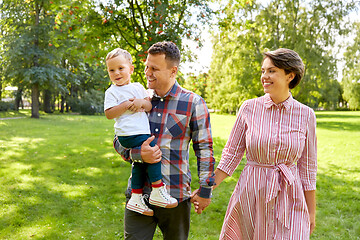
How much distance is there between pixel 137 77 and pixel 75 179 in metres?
Result: 3.43

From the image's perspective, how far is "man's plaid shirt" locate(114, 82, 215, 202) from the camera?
2537 millimetres

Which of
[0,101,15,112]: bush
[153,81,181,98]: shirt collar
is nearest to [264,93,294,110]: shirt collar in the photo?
[153,81,181,98]: shirt collar

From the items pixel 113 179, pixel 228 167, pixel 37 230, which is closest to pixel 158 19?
pixel 113 179

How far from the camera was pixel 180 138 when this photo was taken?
2568 mm

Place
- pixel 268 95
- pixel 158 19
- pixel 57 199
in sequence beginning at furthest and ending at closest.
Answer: pixel 158 19
pixel 57 199
pixel 268 95

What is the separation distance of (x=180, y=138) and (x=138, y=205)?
0.62 m

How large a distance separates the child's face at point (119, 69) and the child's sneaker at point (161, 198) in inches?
35.3

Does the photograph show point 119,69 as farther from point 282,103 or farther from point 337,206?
point 337,206

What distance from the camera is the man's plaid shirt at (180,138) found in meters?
2.54

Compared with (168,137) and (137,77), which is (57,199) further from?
(168,137)

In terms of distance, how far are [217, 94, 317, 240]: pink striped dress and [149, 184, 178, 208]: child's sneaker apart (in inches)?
23.4

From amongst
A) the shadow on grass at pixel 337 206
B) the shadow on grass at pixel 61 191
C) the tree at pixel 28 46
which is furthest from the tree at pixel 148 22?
the tree at pixel 28 46

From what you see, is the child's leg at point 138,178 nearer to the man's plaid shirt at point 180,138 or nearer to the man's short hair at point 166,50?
the man's plaid shirt at point 180,138

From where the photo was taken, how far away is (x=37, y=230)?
17.2 feet
